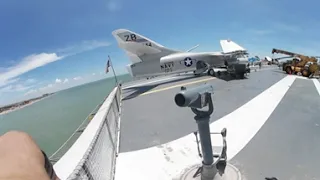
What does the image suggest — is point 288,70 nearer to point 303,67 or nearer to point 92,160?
point 303,67

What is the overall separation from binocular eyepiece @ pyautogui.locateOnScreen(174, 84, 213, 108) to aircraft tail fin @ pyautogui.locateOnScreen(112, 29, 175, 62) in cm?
1584

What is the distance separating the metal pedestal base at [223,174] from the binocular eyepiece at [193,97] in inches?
49.2

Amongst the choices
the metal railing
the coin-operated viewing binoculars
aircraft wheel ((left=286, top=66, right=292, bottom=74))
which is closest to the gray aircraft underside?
aircraft wheel ((left=286, top=66, right=292, bottom=74))

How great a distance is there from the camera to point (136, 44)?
733 inches

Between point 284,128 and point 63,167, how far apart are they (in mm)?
5150

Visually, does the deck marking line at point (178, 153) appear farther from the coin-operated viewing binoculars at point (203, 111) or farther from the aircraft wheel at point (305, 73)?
the aircraft wheel at point (305, 73)

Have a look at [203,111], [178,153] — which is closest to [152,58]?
[178,153]

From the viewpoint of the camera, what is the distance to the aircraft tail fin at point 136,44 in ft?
59.9

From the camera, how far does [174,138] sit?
19.1 ft

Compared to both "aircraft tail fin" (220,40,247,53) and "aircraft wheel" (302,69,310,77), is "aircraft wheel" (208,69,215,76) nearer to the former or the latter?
"aircraft wheel" (302,69,310,77)

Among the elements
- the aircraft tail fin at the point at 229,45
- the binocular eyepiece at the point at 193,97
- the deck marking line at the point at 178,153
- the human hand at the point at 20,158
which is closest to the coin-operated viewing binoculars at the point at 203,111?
the binocular eyepiece at the point at 193,97

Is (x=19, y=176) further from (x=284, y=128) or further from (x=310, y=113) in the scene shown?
(x=310, y=113)

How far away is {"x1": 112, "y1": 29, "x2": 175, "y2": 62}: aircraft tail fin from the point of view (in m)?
18.2

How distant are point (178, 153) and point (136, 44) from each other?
14755mm
